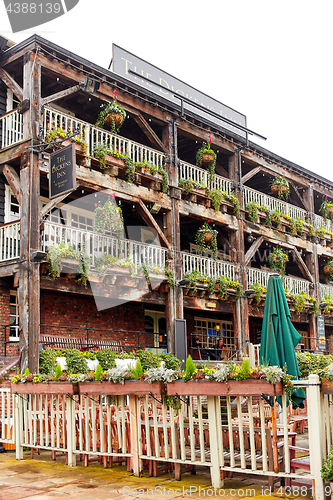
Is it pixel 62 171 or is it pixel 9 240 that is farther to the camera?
pixel 9 240

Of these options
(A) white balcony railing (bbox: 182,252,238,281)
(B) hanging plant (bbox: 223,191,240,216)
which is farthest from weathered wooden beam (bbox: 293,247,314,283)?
(A) white balcony railing (bbox: 182,252,238,281)

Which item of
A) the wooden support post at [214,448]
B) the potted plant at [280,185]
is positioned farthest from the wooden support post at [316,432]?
the potted plant at [280,185]

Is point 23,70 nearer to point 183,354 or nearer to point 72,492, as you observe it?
point 183,354

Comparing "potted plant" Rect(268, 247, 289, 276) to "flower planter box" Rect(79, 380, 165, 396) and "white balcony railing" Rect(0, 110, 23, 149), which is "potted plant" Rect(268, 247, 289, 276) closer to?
"white balcony railing" Rect(0, 110, 23, 149)

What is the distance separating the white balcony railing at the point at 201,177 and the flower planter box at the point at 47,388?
377 inches

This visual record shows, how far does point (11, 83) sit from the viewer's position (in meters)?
12.7

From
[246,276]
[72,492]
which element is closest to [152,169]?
[246,276]

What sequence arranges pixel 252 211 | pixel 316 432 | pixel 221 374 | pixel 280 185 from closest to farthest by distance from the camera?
pixel 316 432, pixel 221 374, pixel 252 211, pixel 280 185

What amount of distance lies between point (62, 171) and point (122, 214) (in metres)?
3.93

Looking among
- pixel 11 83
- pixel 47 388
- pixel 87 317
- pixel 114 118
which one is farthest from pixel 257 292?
pixel 47 388

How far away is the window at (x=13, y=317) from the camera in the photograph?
12.8m

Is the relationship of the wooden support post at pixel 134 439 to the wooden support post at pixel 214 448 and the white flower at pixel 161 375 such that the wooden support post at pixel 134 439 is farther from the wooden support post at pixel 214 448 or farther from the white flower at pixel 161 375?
the wooden support post at pixel 214 448

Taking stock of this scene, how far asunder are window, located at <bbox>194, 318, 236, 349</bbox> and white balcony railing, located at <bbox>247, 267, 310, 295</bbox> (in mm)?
2439

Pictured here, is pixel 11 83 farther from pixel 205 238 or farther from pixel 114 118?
pixel 205 238
